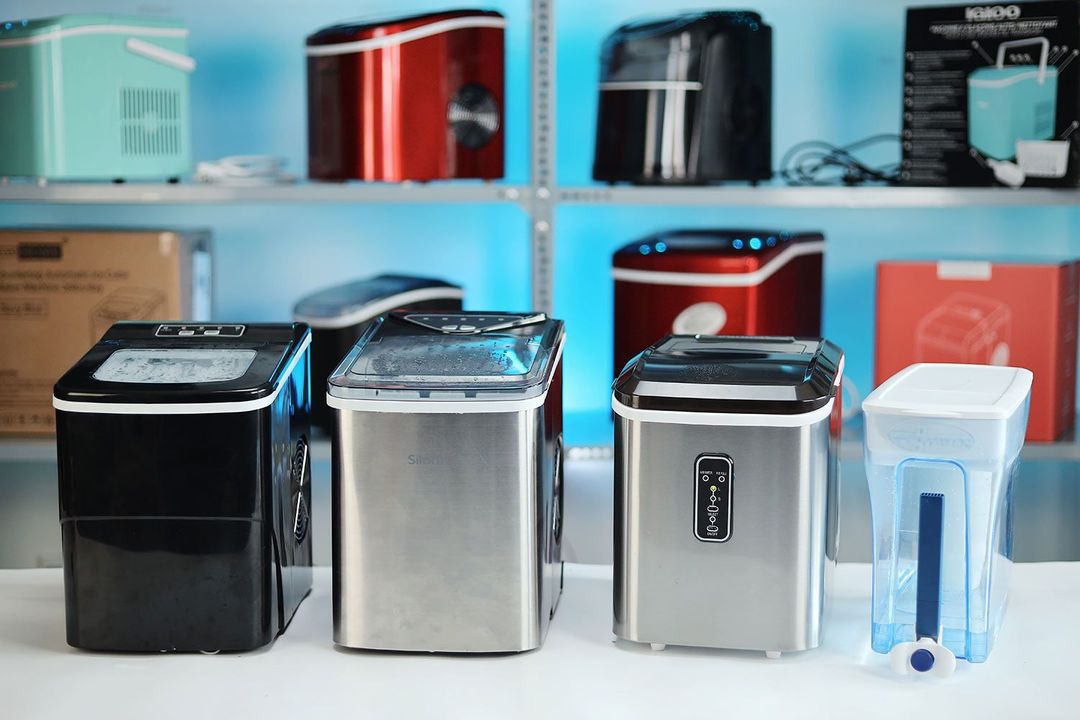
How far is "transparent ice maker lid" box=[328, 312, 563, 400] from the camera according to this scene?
1053mm

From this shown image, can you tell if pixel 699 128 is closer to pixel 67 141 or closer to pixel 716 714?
pixel 67 141

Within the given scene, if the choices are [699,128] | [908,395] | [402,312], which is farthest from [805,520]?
[699,128]

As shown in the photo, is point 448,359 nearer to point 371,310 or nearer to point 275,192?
point 371,310

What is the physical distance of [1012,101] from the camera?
216cm

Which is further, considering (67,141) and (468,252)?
(468,252)

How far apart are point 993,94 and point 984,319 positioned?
0.39 meters

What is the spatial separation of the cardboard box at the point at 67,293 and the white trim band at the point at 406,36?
1.48 feet

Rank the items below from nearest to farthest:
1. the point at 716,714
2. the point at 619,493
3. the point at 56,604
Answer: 1. the point at 716,714
2. the point at 619,493
3. the point at 56,604

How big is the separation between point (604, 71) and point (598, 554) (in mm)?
954

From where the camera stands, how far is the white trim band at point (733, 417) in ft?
3.40

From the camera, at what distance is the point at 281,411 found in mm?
1105

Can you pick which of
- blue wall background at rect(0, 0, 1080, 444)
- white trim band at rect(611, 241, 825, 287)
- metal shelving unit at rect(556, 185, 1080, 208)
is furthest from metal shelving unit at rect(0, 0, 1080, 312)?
blue wall background at rect(0, 0, 1080, 444)

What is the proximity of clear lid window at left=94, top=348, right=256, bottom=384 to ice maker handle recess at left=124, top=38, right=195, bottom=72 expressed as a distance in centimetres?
128

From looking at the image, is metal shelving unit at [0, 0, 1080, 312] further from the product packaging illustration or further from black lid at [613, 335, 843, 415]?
black lid at [613, 335, 843, 415]
